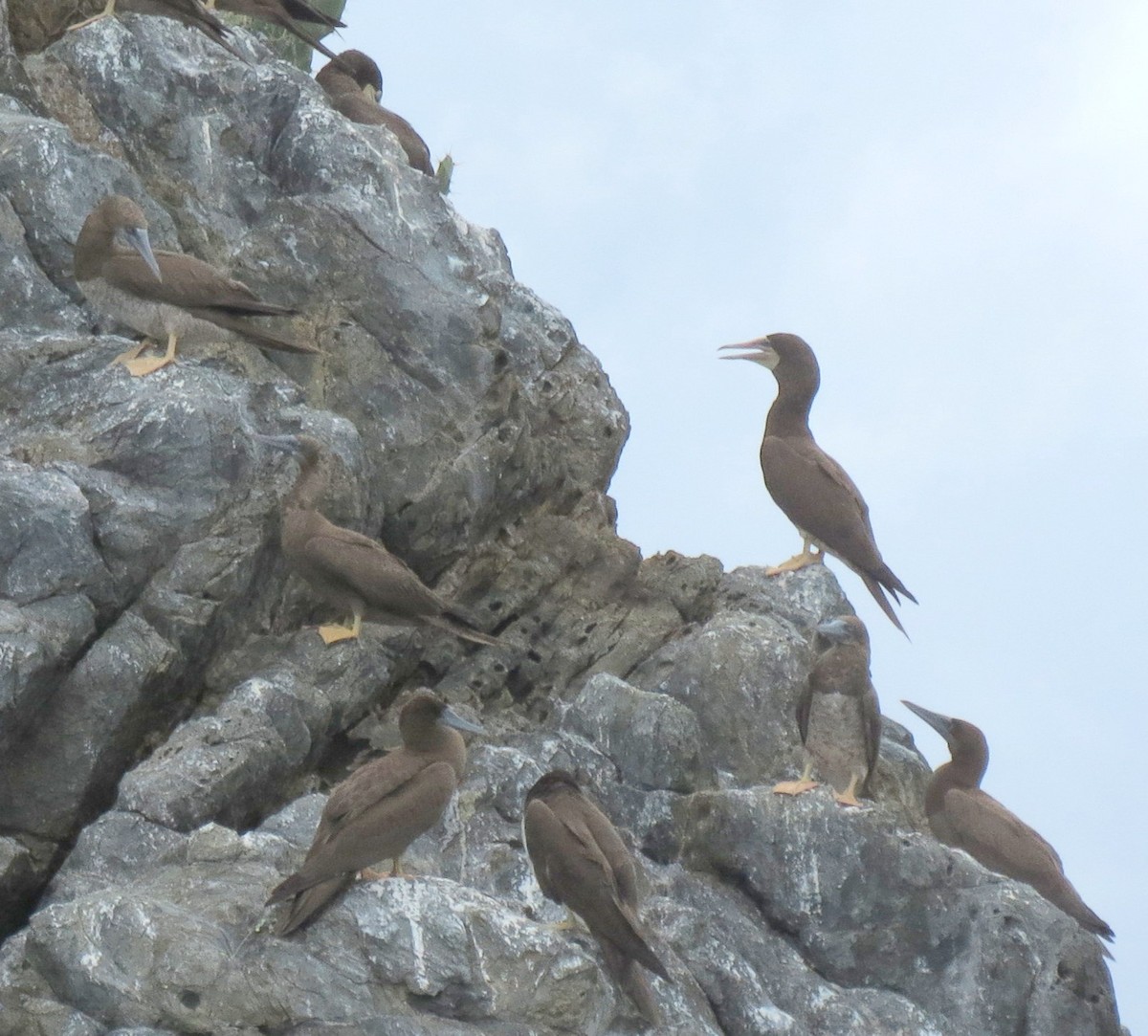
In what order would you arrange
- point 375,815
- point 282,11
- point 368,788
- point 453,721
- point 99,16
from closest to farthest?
point 375,815, point 368,788, point 453,721, point 99,16, point 282,11

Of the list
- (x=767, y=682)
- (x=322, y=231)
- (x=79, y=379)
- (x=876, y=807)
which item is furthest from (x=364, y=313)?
(x=876, y=807)

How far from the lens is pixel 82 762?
33.8 feet

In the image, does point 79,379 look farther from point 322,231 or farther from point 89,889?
point 89,889

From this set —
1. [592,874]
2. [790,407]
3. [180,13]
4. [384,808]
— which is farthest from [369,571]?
[180,13]

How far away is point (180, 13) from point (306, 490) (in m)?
4.49

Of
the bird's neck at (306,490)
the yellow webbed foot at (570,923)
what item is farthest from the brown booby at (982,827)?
the bird's neck at (306,490)

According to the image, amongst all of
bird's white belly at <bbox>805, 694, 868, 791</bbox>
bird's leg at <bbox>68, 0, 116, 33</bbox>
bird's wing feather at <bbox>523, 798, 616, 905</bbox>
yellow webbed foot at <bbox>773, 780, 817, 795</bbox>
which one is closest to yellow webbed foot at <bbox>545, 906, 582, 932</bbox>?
bird's wing feather at <bbox>523, 798, 616, 905</bbox>

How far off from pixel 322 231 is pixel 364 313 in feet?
2.01

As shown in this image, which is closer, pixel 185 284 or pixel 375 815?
pixel 375 815

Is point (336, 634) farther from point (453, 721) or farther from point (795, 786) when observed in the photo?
point (795, 786)

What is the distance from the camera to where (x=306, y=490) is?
11328 mm

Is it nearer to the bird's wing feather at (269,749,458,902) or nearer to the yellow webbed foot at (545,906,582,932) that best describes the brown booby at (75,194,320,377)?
the bird's wing feather at (269,749,458,902)

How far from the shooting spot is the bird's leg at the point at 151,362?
1138 centimetres

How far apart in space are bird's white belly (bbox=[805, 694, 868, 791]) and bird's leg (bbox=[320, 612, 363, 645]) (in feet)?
8.00
